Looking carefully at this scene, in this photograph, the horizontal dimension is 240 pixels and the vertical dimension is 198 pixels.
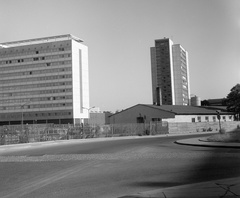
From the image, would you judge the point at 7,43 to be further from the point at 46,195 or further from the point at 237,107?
the point at 46,195

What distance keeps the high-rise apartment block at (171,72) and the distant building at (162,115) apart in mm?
80864

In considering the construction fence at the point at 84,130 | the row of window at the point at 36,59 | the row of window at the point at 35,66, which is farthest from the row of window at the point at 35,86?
the construction fence at the point at 84,130

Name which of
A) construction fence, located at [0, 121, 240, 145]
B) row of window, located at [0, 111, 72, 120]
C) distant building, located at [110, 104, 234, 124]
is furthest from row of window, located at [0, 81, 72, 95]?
construction fence, located at [0, 121, 240, 145]

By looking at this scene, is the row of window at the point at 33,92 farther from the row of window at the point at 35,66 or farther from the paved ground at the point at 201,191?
the paved ground at the point at 201,191

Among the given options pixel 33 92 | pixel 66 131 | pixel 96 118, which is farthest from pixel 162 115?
pixel 33 92

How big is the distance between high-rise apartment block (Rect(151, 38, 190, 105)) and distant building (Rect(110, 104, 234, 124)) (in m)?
80.9

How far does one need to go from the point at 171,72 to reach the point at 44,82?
6687 centimetres

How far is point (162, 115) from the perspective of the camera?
60.5 m

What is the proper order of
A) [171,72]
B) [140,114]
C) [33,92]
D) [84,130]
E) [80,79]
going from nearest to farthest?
1. [84,130]
2. [140,114]
3. [33,92]
4. [80,79]
5. [171,72]

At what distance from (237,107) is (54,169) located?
63.3 m

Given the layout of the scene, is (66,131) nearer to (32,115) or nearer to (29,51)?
(32,115)

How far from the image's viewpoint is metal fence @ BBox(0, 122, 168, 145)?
108 ft

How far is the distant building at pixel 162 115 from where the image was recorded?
5994cm

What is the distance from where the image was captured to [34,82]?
124 meters
